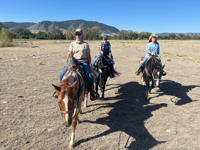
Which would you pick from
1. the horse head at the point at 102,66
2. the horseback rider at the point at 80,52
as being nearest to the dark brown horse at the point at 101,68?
the horse head at the point at 102,66

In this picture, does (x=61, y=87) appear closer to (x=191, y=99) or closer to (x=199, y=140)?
(x=199, y=140)

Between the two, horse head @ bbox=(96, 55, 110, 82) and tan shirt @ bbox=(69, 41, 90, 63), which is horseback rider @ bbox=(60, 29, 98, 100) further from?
horse head @ bbox=(96, 55, 110, 82)

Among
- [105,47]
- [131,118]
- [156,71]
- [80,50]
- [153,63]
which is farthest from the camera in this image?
[105,47]

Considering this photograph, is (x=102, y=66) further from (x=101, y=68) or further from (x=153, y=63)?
(x=153, y=63)

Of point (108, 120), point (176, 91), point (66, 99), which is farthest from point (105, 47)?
point (176, 91)

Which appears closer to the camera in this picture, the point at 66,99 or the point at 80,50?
the point at 66,99

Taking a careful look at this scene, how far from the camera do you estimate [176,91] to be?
7.98 metres

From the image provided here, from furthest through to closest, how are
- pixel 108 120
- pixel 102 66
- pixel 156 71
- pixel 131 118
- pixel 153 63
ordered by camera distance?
pixel 102 66 → pixel 153 63 → pixel 156 71 → pixel 131 118 → pixel 108 120

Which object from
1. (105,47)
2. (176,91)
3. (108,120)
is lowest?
(108,120)

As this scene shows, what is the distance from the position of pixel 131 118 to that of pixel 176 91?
4748mm

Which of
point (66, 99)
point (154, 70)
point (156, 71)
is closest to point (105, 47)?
point (154, 70)

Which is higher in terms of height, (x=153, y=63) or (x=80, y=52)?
(x=80, y=52)

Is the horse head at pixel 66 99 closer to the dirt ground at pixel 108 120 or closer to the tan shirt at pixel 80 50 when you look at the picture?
the dirt ground at pixel 108 120

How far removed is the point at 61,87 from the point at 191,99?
7.52 metres
